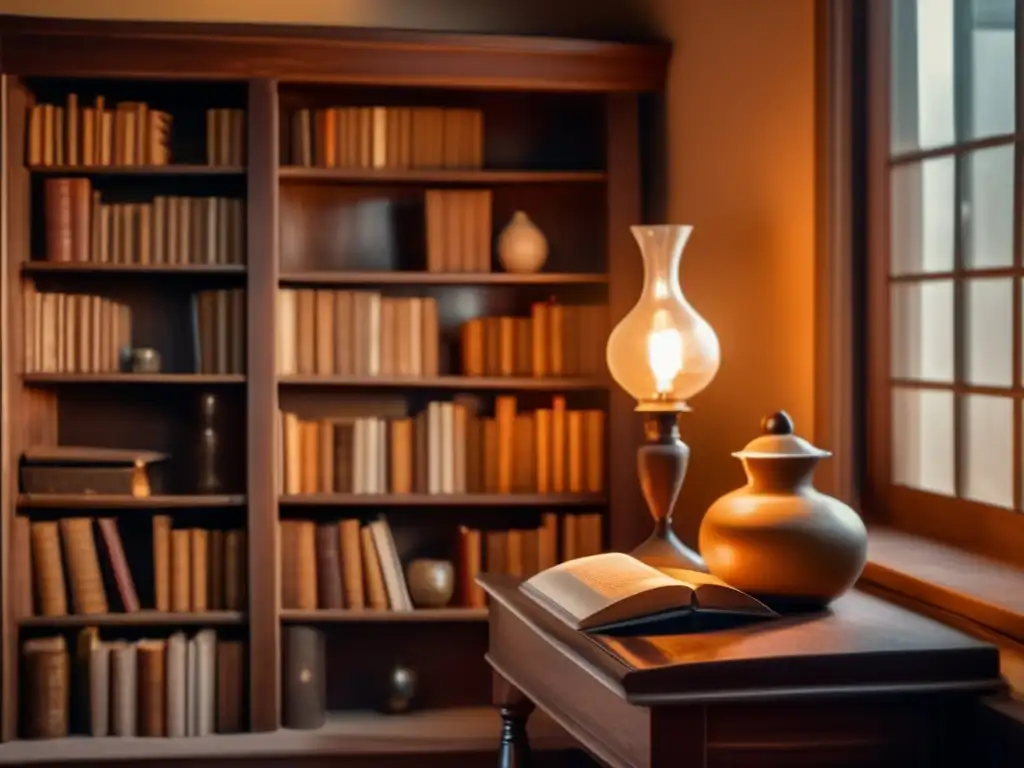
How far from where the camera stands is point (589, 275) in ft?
13.7

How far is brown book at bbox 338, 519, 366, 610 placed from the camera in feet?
13.8

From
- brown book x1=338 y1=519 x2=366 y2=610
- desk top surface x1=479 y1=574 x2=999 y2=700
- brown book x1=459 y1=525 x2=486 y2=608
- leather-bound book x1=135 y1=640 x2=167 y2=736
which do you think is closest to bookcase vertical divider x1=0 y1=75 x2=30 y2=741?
leather-bound book x1=135 y1=640 x2=167 y2=736

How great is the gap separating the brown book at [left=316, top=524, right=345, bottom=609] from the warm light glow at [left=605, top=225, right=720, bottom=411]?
1340 mm

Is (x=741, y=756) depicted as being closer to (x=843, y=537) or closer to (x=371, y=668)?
(x=843, y=537)

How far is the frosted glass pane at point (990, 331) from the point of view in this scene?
2988 mm

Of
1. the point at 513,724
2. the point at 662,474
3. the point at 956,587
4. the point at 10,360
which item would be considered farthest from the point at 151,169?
the point at 956,587

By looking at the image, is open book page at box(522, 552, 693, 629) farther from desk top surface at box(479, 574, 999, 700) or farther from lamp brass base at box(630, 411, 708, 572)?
lamp brass base at box(630, 411, 708, 572)

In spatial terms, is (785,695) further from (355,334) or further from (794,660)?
(355,334)

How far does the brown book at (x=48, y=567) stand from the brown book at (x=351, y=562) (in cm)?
81

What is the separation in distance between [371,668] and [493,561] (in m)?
0.52

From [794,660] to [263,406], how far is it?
7.80ft

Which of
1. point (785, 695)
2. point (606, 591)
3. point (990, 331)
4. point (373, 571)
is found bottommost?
point (373, 571)

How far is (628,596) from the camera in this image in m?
2.18

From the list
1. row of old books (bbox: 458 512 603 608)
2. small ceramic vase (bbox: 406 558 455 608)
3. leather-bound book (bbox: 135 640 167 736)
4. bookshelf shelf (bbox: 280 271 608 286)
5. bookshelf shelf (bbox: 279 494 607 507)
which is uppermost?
bookshelf shelf (bbox: 280 271 608 286)
